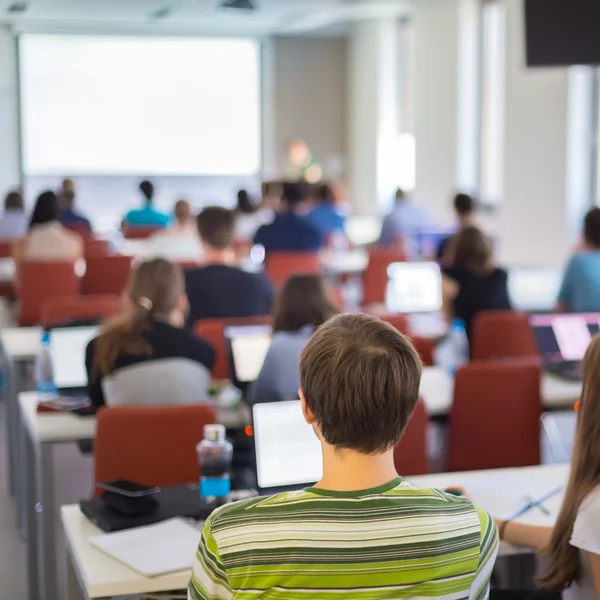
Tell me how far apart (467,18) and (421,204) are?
8.12 feet

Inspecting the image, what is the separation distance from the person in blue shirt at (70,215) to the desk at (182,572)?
801 cm

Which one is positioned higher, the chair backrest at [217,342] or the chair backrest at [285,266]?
the chair backrest at [285,266]

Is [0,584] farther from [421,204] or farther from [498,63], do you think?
[421,204]

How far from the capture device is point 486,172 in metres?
11.4

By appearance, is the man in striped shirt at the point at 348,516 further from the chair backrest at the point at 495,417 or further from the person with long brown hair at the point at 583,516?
the chair backrest at the point at 495,417

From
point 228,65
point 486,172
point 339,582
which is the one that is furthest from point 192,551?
point 228,65

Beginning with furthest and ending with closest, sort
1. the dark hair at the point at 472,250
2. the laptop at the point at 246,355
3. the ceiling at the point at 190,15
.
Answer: the ceiling at the point at 190,15 → the dark hair at the point at 472,250 → the laptop at the point at 246,355

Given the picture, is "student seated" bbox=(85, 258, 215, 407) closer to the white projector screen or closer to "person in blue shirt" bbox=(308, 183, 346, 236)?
"person in blue shirt" bbox=(308, 183, 346, 236)

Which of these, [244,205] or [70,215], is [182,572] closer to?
[244,205]

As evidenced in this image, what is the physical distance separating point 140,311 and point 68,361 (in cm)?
54

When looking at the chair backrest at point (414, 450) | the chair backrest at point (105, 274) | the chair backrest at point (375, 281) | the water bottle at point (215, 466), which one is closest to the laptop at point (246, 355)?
the chair backrest at point (414, 450)

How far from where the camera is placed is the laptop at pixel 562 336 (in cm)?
452

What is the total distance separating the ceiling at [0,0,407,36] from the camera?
43.9 feet

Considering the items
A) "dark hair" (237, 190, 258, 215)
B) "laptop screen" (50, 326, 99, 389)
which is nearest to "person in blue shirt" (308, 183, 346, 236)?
"dark hair" (237, 190, 258, 215)
